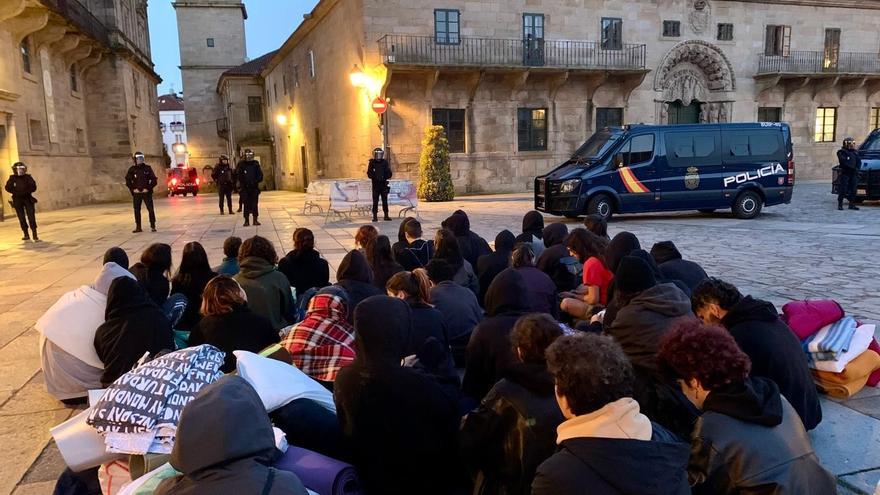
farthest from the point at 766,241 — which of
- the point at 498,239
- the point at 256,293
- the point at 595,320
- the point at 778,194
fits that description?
the point at 256,293

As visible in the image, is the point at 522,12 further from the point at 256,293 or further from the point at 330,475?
the point at 330,475

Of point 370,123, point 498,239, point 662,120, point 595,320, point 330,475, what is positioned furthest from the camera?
point 662,120

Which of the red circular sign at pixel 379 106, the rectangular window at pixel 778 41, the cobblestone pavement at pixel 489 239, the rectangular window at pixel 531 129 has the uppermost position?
the rectangular window at pixel 778 41

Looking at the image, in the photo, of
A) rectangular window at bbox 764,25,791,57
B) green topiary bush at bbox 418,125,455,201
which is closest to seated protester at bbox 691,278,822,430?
green topiary bush at bbox 418,125,455,201

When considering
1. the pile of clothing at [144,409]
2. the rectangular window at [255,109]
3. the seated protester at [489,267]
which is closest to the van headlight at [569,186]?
the seated protester at [489,267]

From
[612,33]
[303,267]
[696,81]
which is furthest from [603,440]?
[696,81]

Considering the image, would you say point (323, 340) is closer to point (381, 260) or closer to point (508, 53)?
point (381, 260)

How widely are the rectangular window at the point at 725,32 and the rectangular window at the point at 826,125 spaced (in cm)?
611

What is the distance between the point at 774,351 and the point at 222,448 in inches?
106

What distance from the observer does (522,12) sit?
22156 millimetres

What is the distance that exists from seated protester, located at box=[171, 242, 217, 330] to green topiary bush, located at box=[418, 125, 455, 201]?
15187 mm

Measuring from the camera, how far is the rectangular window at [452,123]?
2202 centimetres

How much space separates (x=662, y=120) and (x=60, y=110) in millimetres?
23968

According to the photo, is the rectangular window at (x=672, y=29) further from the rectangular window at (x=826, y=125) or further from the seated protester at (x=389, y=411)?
the seated protester at (x=389, y=411)
